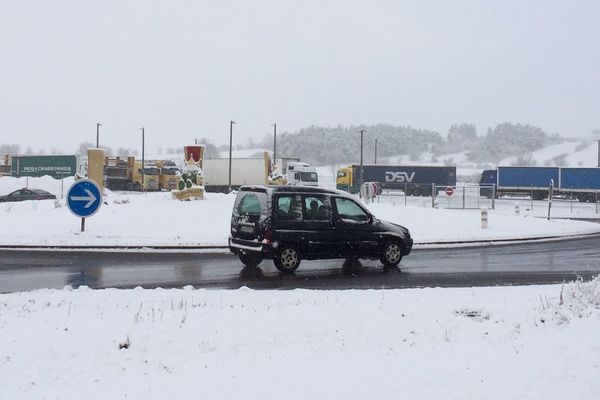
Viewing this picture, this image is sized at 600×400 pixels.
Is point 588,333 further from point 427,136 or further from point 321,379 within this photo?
point 427,136

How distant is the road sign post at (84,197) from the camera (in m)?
18.8

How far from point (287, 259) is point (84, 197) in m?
8.13

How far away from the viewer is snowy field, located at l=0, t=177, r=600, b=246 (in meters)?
20.2

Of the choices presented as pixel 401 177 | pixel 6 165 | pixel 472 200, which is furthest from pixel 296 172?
pixel 6 165

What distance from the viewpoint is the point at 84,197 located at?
62.0ft

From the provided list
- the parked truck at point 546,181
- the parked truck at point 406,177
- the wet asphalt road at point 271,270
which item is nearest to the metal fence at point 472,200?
the parked truck at point 406,177

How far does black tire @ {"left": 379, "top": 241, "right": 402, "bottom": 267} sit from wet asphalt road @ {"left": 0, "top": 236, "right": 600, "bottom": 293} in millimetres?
233

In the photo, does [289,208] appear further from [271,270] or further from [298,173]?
[298,173]

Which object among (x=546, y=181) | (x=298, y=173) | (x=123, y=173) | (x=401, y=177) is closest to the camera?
(x=546, y=181)

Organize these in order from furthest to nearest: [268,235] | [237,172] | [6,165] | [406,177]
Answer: [6,165]
[406,177]
[237,172]
[268,235]

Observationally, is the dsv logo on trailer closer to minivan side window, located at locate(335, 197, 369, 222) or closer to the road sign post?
the road sign post

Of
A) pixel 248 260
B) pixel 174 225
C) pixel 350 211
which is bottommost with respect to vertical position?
pixel 248 260

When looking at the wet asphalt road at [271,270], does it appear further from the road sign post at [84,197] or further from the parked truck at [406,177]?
the parked truck at [406,177]

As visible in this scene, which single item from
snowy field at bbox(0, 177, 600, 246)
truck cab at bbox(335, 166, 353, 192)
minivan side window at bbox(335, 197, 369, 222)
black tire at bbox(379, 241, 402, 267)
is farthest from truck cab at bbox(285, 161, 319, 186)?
minivan side window at bbox(335, 197, 369, 222)
